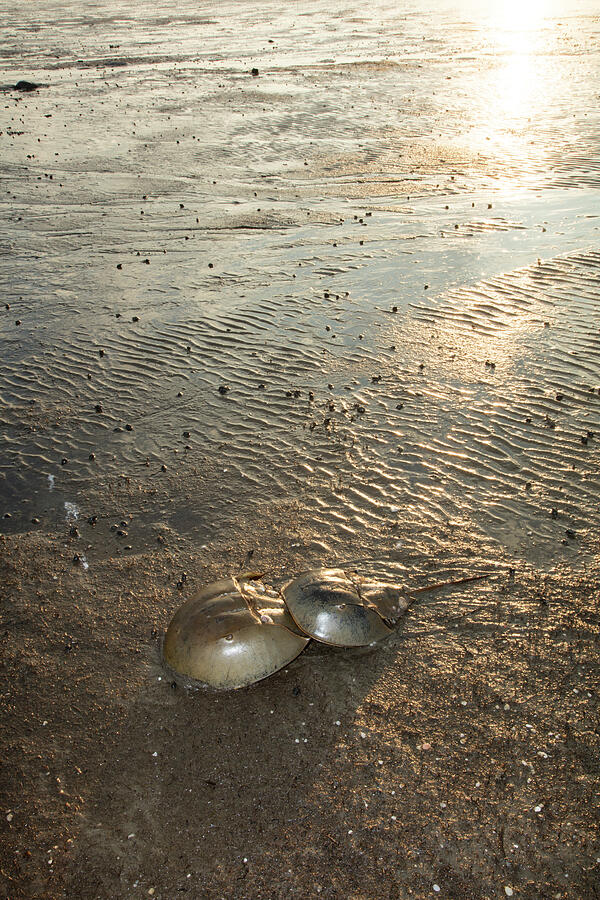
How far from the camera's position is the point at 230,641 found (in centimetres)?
413

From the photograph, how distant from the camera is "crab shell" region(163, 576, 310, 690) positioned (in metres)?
4.13

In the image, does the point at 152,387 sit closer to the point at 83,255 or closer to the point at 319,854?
the point at 83,255

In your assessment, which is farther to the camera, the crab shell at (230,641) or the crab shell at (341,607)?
the crab shell at (341,607)

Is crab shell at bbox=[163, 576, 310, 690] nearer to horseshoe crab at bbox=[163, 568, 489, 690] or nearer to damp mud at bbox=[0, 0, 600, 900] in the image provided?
horseshoe crab at bbox=[163, 568, 489, 690]

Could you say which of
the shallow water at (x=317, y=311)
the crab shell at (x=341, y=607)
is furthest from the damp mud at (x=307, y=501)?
the crab shell at (x=341, y=607)

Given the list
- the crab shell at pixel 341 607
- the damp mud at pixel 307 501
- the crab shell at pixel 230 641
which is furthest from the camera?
the crab shell at pixel 341 607

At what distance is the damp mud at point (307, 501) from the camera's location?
355cm

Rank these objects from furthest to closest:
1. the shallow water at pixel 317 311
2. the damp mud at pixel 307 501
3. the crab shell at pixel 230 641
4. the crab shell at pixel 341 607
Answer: the shallow water at pixel 317 311, the crab shell at pixel 341 607, the crab shell at pixel 230 641, the damp mud at pixel 307 501

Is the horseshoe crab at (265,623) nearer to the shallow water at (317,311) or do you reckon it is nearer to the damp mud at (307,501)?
the damp mud at (307,501)

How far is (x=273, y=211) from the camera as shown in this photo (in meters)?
11.6

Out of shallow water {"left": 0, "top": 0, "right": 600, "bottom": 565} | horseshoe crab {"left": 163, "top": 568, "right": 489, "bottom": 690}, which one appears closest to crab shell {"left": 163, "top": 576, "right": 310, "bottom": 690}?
horseshoe crab {"left": 163, "top": 568, "right": 489, "bottom": 690}

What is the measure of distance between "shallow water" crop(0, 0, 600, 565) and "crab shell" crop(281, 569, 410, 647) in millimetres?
725

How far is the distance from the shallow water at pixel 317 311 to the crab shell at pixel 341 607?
0.73 meters

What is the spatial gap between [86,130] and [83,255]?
814 cm
